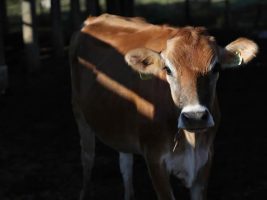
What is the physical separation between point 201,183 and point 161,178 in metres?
0.32

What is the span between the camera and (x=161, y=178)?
13.4 ft

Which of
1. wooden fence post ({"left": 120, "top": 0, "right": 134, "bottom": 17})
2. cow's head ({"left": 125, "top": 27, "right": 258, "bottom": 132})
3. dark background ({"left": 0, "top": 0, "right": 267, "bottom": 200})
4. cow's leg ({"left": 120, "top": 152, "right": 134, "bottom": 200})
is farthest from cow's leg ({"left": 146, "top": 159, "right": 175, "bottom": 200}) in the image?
wooden fence post ({"left": 120, "top": 0, "right": 134, "bottom": 17})

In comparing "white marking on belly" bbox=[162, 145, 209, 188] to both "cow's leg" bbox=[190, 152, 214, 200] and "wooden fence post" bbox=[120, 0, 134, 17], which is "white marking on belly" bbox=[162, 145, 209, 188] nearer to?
"cow's leg" bbox=[190, 152, 214, 200]

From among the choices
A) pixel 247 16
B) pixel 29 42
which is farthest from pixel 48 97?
pixel 247 16

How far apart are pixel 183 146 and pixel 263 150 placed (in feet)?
8.72

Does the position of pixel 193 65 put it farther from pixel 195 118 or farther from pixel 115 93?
pixel 115 93

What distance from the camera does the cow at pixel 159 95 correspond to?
368 centimetres

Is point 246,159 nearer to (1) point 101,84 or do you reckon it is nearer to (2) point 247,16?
(1) point 101,84

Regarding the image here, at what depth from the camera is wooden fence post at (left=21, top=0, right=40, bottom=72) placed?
11797 mm

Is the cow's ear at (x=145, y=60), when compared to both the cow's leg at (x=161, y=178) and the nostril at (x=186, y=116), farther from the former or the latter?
the cow's leg at (x=161, y=178)

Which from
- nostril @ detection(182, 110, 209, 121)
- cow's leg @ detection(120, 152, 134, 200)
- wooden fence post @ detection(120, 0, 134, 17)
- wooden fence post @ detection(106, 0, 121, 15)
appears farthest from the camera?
wooden fence post @ detection(120, 0, 134, 17)

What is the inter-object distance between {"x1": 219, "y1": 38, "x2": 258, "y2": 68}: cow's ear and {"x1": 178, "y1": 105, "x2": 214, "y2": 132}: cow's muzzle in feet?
1.63

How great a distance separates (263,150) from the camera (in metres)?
6.50

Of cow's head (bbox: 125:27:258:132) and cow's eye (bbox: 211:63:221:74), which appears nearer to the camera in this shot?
cow's head (bbox: 125:27:258:132)
